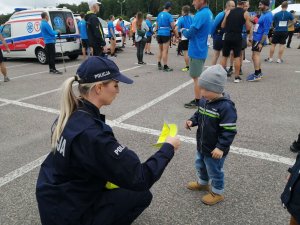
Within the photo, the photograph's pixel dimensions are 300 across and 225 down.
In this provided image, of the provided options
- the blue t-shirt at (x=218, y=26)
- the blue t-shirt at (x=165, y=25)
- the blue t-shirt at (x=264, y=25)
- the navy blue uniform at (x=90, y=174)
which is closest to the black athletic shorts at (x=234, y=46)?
the blue t-shirt at (x=218, y=26)

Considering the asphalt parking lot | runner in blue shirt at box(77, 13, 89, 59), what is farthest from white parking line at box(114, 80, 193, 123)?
runner in blue shirt at box(77, 13, 89, 59)

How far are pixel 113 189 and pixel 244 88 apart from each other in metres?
5.46

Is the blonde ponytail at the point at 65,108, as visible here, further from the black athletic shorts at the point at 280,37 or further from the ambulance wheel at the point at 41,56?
the ambulance wheel at the point at 41,56

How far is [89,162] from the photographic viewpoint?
1.80 meters

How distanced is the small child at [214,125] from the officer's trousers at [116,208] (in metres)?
0.74

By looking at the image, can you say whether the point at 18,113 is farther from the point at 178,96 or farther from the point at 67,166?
the point at 67,166

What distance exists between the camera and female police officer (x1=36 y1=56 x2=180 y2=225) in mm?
1797

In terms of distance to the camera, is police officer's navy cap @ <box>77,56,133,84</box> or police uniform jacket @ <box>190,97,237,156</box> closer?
police officer's navy cap @ <box>77,56,133,84</box>

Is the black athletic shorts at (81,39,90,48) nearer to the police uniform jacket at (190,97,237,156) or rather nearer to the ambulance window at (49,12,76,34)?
the ambulance window at (49,12,76,34)

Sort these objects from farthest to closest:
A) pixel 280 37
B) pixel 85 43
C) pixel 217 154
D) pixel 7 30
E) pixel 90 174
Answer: pixel 7 30 < pixel 85 43 < pixel 280 37 < pixel 217 154 < pixel 90 174

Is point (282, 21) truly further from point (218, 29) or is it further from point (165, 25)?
point (165, 25)

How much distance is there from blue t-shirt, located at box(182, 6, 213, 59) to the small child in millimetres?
2815

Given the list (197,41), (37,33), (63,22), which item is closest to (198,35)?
(197,41)

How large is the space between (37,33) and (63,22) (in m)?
1.12
